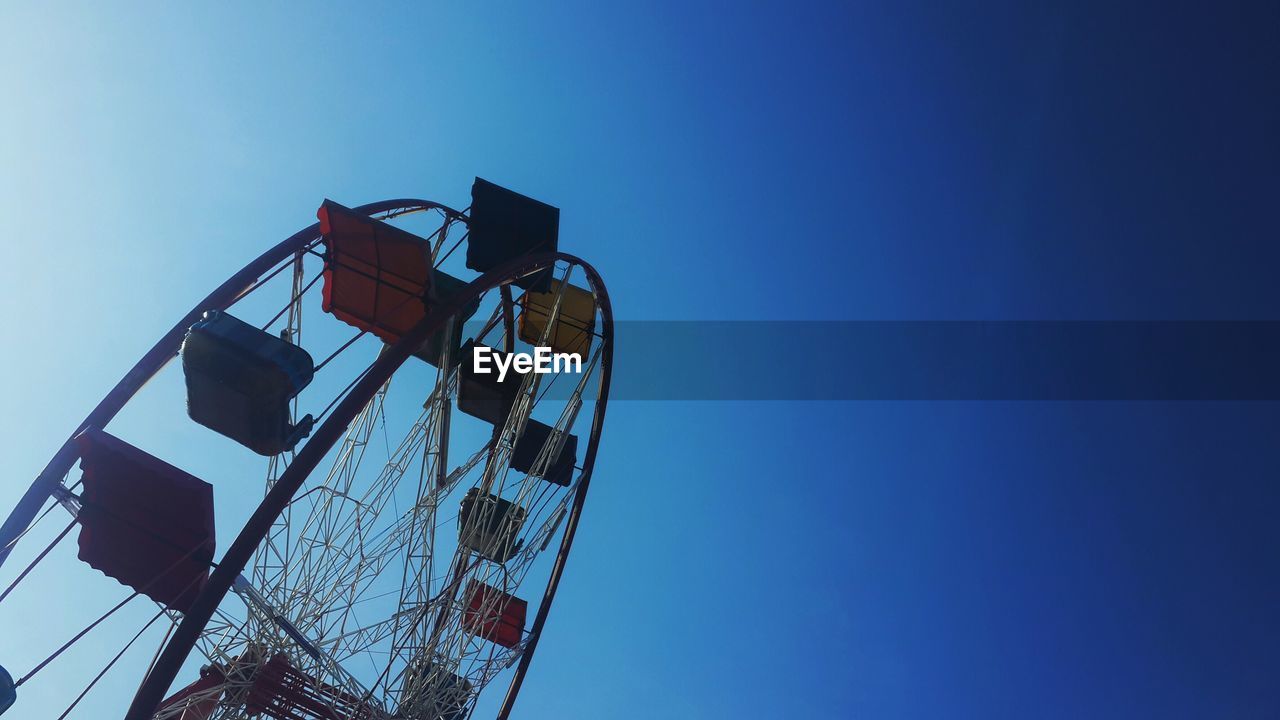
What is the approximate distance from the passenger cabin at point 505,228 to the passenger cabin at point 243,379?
633 cm

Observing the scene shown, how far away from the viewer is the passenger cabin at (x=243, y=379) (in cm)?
1156

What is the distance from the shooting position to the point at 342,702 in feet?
44.5

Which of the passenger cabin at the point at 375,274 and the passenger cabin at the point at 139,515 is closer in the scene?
the passenger cabin at the point at 139,515

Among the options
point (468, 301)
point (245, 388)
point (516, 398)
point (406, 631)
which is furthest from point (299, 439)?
point (516, 398)

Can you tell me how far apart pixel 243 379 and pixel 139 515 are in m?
2.45

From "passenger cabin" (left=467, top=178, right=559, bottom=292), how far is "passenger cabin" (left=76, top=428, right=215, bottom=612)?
793 cm

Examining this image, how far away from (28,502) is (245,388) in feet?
10.8

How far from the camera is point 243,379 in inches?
456

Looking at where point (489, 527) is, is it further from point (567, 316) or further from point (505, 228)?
point (505, 228)

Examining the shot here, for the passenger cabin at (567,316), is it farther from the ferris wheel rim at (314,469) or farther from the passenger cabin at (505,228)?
the passenger cabin at (505,228)

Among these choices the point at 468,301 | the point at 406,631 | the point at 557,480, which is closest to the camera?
the point at 468,301

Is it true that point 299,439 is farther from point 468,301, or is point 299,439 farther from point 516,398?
point 516,398

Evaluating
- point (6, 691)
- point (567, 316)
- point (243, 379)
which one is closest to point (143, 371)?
point (243, 379)

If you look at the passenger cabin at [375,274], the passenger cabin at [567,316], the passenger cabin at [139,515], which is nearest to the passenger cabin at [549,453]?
the passenger cabin at [567,316]
